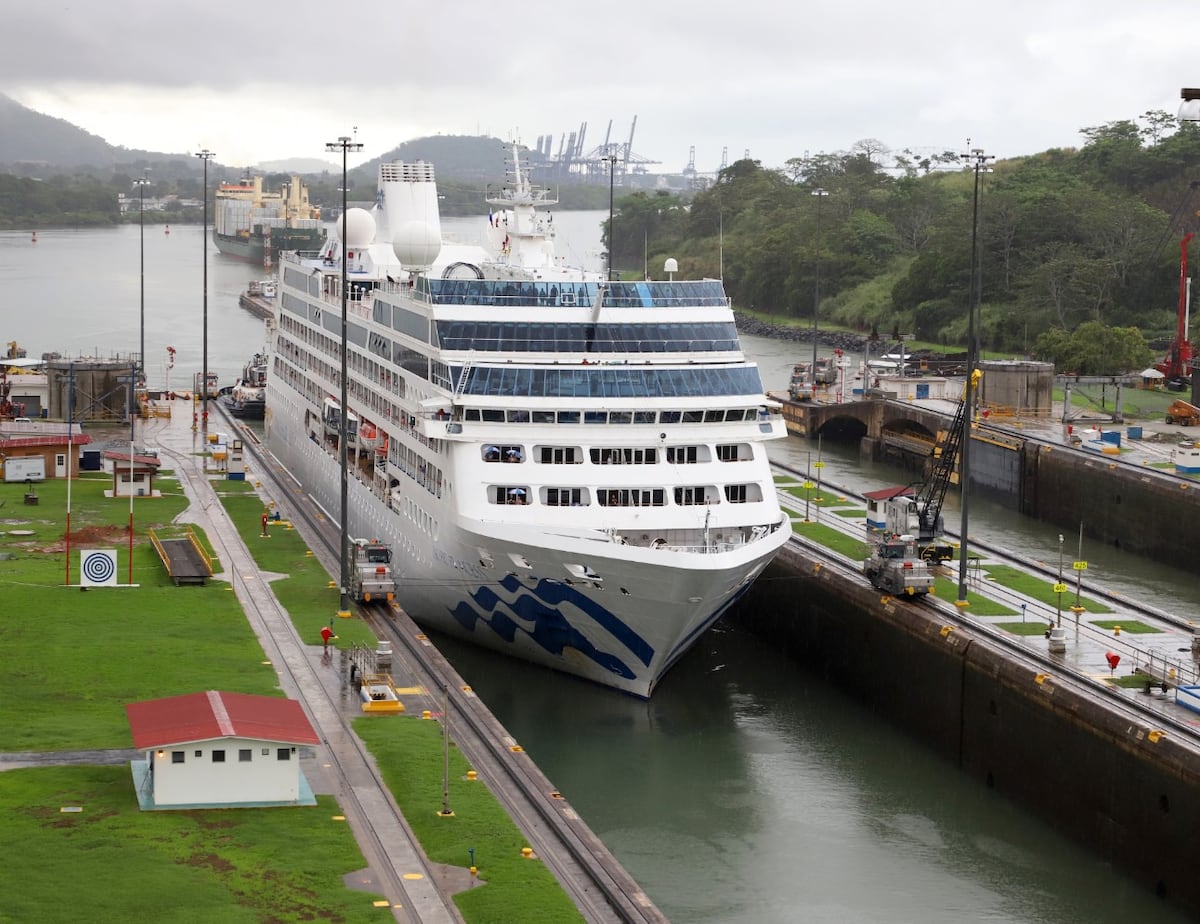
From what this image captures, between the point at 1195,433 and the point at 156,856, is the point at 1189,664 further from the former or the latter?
the point at 1195,433

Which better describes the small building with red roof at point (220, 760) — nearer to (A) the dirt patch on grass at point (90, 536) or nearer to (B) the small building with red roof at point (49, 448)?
(A) the dirt patch on grass at point (90, 536)

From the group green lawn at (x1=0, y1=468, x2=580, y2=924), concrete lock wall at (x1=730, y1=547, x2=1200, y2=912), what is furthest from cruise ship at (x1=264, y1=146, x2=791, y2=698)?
concrete lock wall at (x1=730, y1=547, x2=1200, y2=912)

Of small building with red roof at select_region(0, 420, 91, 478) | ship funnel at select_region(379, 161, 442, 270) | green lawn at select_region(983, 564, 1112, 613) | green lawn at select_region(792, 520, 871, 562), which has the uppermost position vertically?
ship funnel at select_region(379, 161, 442, 270)

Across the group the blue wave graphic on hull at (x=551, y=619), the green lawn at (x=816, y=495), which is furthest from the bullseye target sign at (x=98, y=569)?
the green lawn at (x=816, y=495)

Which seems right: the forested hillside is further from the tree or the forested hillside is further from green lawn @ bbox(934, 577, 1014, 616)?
green lawn @ bbox(934, 577, 1014, 616)

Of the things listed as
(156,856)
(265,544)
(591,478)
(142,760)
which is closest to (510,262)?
(265,544)

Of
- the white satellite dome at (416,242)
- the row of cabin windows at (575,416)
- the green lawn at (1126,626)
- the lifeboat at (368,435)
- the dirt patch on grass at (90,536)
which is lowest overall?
the green lawn at (1126,626)
